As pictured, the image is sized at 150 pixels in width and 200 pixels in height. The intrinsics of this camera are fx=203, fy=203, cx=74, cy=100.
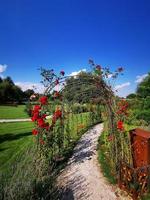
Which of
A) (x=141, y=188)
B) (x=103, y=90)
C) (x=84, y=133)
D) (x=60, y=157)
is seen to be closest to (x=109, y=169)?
(x=141, y=188)

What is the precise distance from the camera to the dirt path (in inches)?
159

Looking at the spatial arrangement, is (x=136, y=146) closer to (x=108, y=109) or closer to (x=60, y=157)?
(x=108, y=109)

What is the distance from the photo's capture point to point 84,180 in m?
4.61

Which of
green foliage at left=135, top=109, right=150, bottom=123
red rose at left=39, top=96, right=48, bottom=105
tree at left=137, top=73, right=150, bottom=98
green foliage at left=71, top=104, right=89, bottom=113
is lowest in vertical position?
green foliage at left=135, top=109, right=150, bottom=123

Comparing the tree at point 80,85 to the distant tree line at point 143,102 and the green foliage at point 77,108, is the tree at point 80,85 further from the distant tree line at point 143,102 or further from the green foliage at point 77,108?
→ the distant tree line at point 143,102

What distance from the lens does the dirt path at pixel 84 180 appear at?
4.04m

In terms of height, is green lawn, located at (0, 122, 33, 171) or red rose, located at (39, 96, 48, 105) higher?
red rose, located at (39, 96, 48, 105)

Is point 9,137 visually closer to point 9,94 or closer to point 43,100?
point 43,100

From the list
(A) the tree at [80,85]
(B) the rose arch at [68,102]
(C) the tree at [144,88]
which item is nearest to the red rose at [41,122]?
(B) the rose arch at [68,102]

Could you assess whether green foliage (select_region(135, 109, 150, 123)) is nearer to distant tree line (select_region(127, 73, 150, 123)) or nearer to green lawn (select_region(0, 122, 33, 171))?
distant tree line (select_region(127, 73, 150, 123))

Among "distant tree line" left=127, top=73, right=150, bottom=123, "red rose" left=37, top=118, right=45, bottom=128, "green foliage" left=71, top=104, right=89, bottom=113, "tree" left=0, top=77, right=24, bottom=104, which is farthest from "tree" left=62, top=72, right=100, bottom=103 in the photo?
"tree" left=0, top=77, right=24, bottom=104

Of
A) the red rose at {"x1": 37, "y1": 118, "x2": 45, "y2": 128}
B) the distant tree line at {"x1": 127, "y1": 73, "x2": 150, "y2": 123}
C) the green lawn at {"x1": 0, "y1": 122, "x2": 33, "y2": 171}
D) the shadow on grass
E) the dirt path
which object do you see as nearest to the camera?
the dirt path

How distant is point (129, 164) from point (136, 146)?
1.45 ft

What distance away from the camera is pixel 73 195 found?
4.02m
